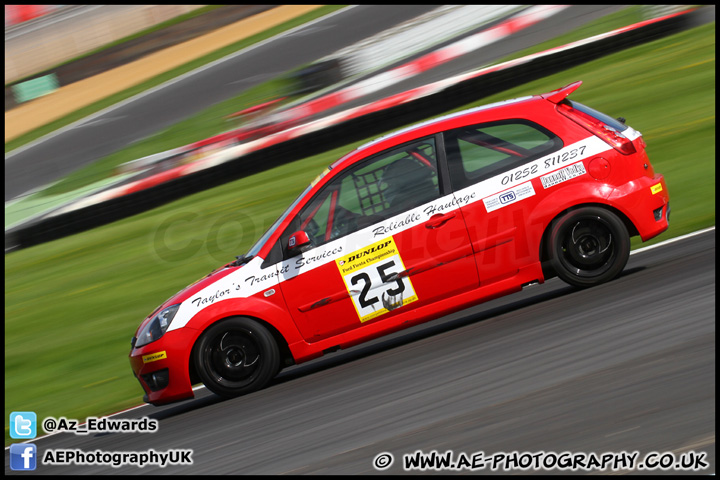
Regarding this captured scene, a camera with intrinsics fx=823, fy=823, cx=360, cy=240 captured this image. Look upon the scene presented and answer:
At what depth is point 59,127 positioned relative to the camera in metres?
20.0

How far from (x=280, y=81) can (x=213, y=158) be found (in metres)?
5.83

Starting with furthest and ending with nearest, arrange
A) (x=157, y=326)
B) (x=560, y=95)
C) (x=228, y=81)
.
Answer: (x=228, y=81) → (x=560, y=95) → (x=157, y=326)

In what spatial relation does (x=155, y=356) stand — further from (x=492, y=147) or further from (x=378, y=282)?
(x=492, y=147)

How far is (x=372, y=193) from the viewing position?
6.39 m

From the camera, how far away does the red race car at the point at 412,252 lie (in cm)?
624

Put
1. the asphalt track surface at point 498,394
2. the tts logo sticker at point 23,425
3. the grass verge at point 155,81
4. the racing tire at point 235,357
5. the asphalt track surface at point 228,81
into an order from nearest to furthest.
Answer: the asphalt track surface at point 498,394 → the racing tire at point 235,357 → the tts logo sticker at point 23,425 → the asphalt track surface at point 228,81 → the grass verge at point 155,81

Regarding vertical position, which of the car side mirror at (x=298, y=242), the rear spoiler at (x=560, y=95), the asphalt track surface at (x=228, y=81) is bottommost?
the car side mirror at (x=298, y=242)

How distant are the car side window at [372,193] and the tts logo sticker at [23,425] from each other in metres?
2.55

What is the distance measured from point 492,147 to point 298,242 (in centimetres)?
169

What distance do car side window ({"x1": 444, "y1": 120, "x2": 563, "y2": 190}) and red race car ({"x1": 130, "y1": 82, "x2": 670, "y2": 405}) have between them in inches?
0.4

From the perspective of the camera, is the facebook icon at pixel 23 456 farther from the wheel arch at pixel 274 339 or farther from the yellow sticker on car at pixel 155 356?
the wheel arch at pixel 274 339

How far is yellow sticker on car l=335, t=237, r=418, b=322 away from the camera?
6.25 meters

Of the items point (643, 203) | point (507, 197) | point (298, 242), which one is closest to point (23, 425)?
point (298, 242)

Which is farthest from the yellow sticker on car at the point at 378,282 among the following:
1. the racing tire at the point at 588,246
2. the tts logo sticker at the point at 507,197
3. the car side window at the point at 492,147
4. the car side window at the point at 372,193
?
the racing tire at the point at 588,246
